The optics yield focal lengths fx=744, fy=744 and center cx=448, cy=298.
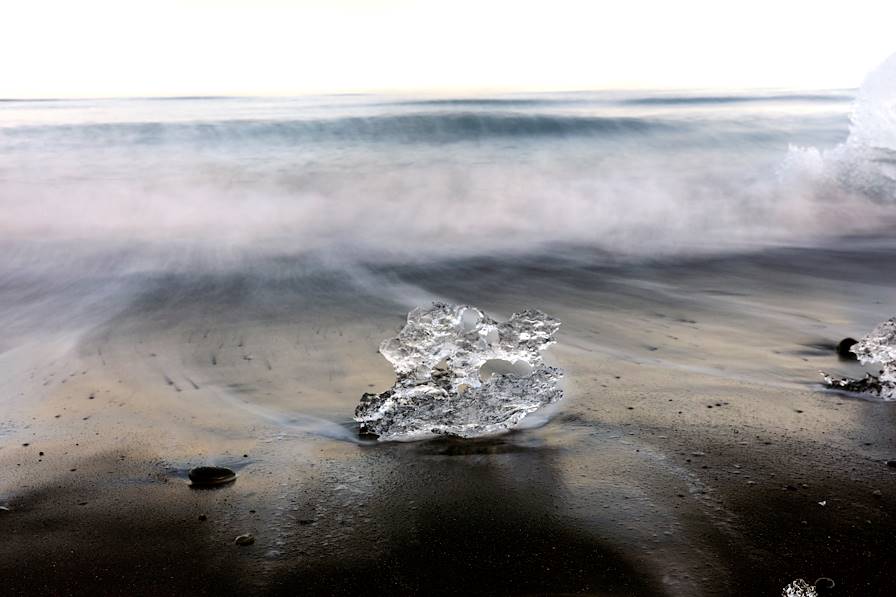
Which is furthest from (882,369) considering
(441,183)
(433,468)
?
(441,183)

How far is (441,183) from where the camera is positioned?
14844 mm

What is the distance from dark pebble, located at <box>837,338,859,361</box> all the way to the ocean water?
382cm

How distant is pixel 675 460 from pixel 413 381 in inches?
52.4

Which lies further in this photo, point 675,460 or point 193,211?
point 193,211

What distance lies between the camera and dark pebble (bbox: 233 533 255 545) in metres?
2.63

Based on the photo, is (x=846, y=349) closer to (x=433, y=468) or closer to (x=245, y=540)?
(x=433, y=468)

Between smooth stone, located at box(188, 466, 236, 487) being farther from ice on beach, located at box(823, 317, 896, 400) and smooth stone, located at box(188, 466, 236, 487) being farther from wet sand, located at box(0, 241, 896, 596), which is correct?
ice on beach, located at box(823, 317, 896, 400)

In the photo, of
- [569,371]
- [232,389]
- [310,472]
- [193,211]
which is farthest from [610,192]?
[310,472]

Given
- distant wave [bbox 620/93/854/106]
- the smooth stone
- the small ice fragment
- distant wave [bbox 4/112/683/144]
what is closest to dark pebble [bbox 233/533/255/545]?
the smooth stone

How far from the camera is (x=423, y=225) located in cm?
1045

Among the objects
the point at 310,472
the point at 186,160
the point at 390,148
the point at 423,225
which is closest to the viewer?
the point at 310,472

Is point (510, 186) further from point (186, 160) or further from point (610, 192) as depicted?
point (186, 160)

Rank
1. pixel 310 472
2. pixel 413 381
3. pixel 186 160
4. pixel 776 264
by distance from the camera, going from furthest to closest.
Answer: pixel 186 160 → pixel 776 264 → pixel 413 381 → pixel 310 472

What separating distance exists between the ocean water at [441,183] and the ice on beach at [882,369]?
14.3 feet
